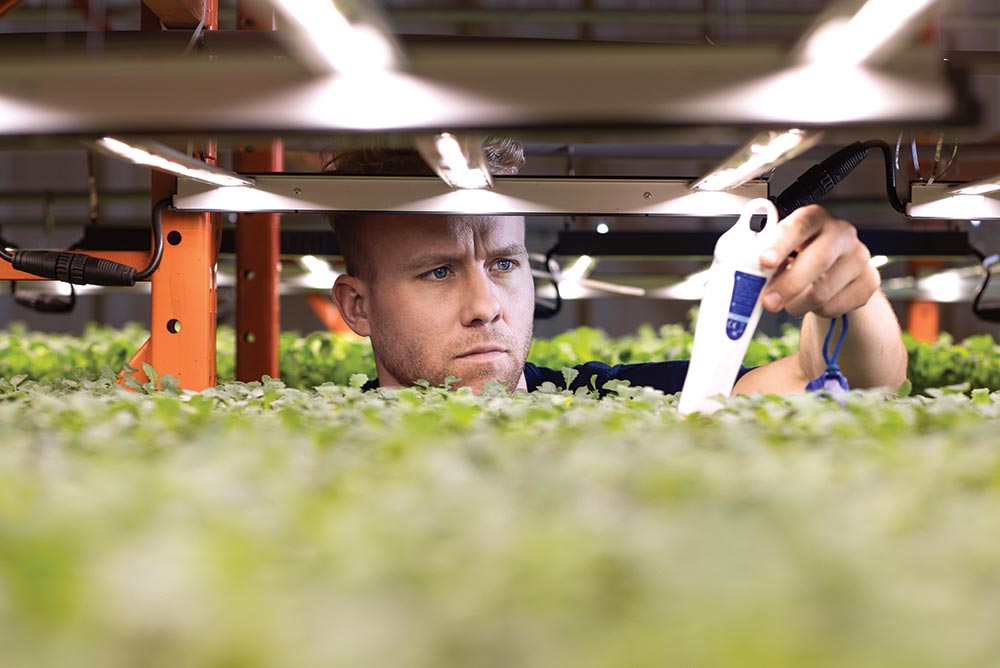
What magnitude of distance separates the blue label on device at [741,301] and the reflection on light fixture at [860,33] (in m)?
0.50

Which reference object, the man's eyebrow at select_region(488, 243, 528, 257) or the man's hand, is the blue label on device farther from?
the man's eyebrow at select_region(488, 243, 528, 257)

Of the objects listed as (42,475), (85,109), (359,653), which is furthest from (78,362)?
(359,653)

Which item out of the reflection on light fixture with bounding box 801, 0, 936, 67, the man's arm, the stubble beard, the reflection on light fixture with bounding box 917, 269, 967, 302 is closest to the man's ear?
the stubble beard

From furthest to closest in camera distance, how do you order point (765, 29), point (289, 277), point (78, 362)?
point (765, 29), point (289, 277), point (78, 362)

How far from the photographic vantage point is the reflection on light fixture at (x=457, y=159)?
1.19 meters

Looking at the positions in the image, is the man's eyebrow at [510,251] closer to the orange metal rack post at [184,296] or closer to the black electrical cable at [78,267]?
the orange metal rack post at [184,296]

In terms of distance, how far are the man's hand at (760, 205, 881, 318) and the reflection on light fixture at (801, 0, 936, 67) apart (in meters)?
0.47

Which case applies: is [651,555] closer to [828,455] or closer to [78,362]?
[828,455]

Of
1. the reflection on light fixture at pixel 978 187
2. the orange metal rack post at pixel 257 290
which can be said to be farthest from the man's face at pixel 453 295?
the reflection on light fixture at pixel 978 187

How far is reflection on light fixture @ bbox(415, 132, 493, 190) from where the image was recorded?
47.0 inches

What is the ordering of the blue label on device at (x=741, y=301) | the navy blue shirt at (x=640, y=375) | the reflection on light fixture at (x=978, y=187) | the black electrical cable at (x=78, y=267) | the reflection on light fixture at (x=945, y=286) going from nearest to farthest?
1. the blue label on device at (x=741, y=301)
2. the reflection on light fixture at (x=978, y=187)
3. the black electrical cable at (x=78, y=267)
4. the navy blue shirt at (x=640, y=375)
5. the reflection on light fixture at (x=945, y=286)

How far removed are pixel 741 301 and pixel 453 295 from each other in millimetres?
1062

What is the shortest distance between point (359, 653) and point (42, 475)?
1.35ft

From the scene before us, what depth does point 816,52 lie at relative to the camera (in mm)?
881
